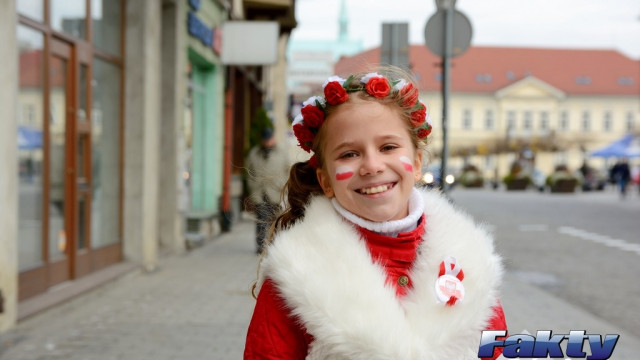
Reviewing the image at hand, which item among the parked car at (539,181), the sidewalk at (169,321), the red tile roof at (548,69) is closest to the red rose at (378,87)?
the sidewalk at (169,321)

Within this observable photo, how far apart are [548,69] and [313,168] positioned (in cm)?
9173

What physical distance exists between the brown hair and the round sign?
7116 mm

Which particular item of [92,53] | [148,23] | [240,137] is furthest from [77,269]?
[240,137]

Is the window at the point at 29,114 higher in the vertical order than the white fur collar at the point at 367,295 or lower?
higher

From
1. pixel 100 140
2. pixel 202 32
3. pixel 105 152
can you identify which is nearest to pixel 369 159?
pixel 100 140

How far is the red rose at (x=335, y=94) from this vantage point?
6.95 feet

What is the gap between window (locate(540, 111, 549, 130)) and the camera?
87.1m

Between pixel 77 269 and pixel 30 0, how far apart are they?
2771mm

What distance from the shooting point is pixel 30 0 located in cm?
705

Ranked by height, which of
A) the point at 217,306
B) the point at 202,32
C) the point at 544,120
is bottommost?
the point at 217,306

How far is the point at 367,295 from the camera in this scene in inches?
77.5

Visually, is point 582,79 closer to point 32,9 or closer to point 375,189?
point 32,9

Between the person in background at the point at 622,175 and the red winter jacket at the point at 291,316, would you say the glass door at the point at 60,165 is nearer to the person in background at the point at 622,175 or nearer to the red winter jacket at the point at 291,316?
the red winter jacket at the point at 291,316

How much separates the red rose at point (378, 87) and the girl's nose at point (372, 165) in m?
0.16
